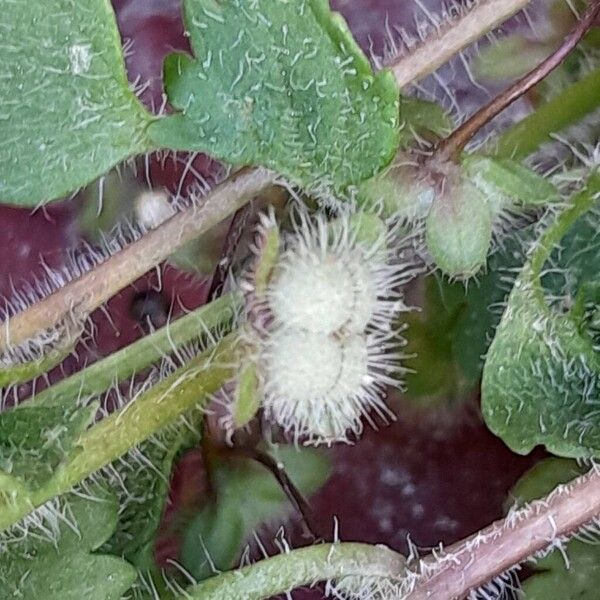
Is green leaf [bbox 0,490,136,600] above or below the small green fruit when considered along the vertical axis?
below

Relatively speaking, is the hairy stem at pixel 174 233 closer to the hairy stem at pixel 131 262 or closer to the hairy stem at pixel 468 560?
the hairy stem at pixel 131 262

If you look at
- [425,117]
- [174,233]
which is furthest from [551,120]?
[174,233]

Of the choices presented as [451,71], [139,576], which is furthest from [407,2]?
[139,576]

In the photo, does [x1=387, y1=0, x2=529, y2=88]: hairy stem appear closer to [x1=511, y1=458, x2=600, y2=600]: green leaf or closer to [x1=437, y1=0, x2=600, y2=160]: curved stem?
[x1=437, y1=0, x2=600, y2=160]: curved stem

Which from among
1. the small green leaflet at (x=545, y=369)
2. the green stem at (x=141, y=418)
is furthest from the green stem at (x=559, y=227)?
the green stem at (x=141, y=418)

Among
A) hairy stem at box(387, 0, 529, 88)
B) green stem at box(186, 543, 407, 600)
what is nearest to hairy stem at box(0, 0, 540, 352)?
hairy stem at box(387, 0, 529, 88)

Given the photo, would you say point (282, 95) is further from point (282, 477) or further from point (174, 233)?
point (282, 477)
